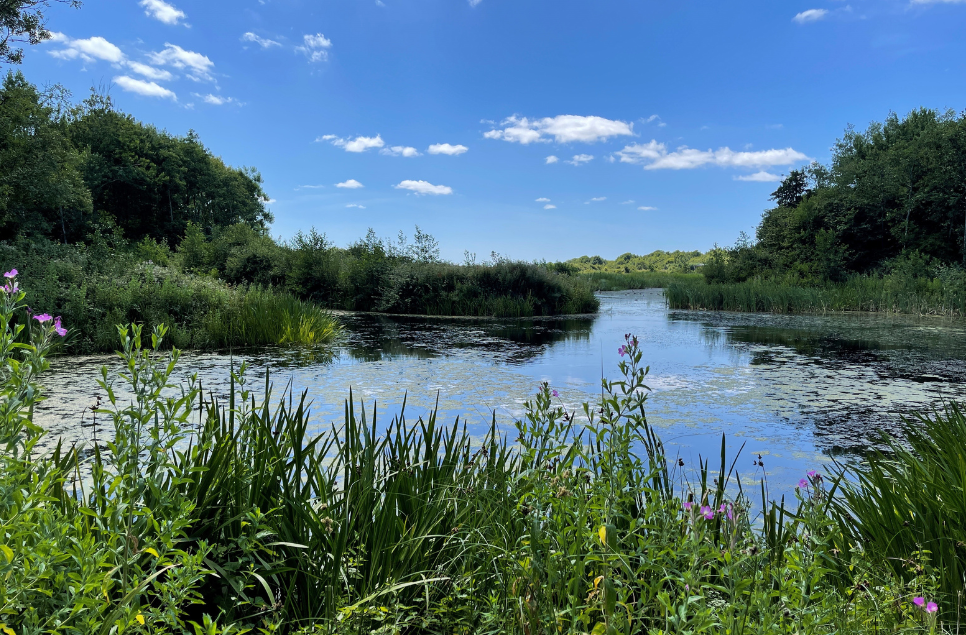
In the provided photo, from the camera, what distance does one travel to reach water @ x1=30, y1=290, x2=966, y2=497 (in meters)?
4.36

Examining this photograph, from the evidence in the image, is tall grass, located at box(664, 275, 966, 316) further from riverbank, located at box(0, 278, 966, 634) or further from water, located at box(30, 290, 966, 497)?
riverbank, located at box(0, 278, 966, 634)

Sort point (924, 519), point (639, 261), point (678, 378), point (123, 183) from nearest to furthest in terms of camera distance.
A: point (924, 519), point (678, 378), point (123, 183), point (639, 261)

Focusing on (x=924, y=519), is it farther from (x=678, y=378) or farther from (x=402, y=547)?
(x=678, y=378)

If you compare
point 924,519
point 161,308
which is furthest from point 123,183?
point 924,519

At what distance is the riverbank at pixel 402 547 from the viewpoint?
116cm

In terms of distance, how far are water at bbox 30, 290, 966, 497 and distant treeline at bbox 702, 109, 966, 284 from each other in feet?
46.6

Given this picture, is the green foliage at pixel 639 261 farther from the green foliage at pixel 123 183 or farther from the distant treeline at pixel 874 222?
the green foliage at pixel 123 183

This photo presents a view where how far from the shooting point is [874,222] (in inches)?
1054

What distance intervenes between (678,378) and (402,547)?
225 inches

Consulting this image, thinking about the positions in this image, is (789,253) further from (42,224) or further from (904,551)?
(42,224)

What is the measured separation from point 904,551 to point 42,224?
95.2 feet

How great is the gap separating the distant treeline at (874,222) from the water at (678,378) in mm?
14197

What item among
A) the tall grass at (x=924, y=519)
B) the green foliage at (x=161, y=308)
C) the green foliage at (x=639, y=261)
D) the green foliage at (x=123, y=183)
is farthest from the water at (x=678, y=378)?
the green foliage at (x=639, y=261)

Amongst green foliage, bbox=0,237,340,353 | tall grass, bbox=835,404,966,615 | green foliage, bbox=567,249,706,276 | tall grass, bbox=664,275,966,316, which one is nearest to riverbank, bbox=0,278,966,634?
tall grass, bbox=835,404,966,615
